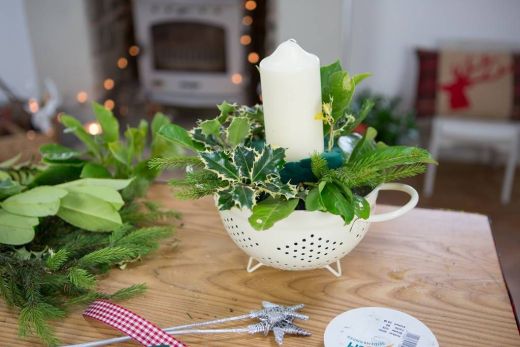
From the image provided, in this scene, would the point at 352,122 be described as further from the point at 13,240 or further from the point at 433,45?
the point at 433,45

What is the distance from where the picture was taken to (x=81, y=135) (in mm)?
1002

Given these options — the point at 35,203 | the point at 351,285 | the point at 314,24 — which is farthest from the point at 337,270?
the point at 314,24

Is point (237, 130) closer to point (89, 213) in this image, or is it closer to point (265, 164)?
point (265, 164)

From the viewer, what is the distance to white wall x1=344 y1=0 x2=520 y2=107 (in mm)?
2551

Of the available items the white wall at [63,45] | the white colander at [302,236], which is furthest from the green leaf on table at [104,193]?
the white wall at [63,45]

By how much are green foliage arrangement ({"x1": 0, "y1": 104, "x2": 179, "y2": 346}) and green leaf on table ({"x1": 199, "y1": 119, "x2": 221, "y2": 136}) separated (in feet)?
0.59

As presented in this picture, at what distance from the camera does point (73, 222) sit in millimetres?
865

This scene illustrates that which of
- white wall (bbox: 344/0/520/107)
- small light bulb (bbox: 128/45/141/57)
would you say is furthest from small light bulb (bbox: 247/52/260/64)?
small light bulb (bbox: 128/45/141/57)

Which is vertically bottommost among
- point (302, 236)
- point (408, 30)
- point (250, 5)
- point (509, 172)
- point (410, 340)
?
point (509, 172)

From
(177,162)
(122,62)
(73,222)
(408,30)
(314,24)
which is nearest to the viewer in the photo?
(177,162)

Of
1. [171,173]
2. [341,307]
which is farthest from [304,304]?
[171,173]

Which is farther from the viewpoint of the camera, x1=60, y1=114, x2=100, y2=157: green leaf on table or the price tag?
x1=60, y1=114, x2=100, y2=157: green leaf on table

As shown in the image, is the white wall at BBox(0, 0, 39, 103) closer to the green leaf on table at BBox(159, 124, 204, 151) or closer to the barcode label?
the green leaf on table at BBox(159, 124, 204, 151)

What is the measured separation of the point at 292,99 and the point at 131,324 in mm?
364
